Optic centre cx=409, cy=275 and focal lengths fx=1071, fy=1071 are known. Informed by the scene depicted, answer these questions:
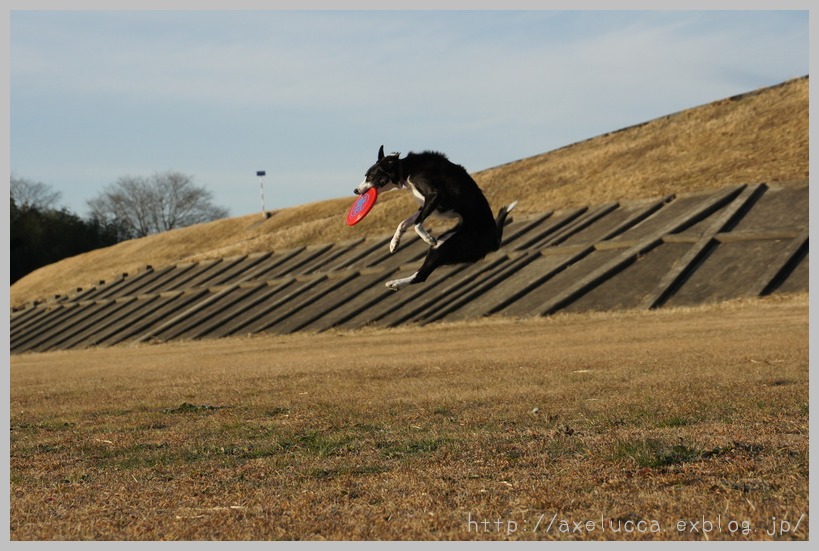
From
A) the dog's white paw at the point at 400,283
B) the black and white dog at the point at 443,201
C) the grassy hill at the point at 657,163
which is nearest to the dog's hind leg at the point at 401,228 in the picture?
the black and white dog at the point at 443,201

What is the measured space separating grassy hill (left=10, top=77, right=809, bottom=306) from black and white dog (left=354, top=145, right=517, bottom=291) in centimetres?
3503

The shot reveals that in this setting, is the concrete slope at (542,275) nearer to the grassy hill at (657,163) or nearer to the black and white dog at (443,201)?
the grassy hill at (657,163)

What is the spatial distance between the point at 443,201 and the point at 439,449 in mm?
7076

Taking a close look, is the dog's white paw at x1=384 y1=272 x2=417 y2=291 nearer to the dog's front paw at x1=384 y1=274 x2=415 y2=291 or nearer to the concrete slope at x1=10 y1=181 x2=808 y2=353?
the dog's front paw at x1=384 y1=274 x2=415 y2=291

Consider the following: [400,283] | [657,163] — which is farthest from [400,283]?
[657,163]

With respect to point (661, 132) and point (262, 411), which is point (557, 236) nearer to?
point (661, 132)

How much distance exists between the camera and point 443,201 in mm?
5570

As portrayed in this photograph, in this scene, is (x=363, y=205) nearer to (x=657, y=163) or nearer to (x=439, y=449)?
(x=439, y=449)

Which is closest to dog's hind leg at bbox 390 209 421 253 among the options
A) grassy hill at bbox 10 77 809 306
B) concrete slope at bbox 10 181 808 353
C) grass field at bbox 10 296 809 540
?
grass field at bbox 10 296 809 540

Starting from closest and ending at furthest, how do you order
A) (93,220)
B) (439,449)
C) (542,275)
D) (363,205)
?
(363,205) < (439,449) < (542,275) < (93,220)

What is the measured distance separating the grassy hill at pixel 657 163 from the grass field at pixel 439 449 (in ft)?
65.4

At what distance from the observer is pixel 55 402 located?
21391 millimetres

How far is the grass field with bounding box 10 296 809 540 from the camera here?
860 cm

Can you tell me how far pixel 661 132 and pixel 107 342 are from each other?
103 feet
